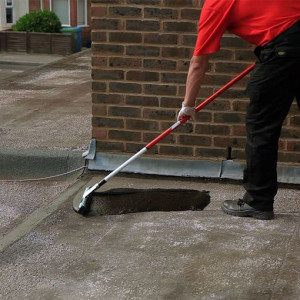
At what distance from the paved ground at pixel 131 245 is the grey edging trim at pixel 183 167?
66 mm

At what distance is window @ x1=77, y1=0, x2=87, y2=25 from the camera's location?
24.0 meters

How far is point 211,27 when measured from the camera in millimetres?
4738

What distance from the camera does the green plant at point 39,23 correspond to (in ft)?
68.5

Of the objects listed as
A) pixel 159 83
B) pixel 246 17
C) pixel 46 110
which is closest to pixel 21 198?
pixel 159 83

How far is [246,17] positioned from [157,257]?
5.34 ft

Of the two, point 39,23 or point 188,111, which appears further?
point 39,23

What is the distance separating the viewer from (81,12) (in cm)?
2409

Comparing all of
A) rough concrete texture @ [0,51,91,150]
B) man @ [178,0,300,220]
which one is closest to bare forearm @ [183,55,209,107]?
man @ [178,0,300,220]

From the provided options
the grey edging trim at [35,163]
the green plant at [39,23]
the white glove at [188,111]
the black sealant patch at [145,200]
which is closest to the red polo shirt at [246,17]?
the white glove at [188,111]

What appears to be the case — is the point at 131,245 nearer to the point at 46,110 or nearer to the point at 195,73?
the point at 195,73

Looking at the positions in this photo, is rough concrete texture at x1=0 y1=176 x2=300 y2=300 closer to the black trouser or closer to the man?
the black trouser

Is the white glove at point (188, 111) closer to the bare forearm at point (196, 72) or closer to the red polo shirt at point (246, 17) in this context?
the bare forearm at point (196, 72)

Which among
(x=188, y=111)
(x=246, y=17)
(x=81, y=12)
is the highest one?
(x=246, y=17)

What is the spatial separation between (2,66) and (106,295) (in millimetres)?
15154
